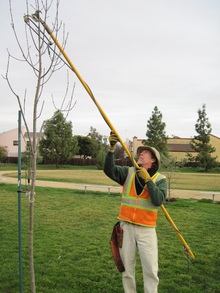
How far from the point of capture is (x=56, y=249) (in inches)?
240

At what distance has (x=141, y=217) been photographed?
3.57 meters

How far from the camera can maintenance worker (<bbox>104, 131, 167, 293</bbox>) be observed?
11.3 ft

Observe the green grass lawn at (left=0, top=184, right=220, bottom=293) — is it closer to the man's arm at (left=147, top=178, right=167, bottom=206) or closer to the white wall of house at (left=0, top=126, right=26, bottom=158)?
the man's arm at (left=147, top=178, right=167, bottom=206)

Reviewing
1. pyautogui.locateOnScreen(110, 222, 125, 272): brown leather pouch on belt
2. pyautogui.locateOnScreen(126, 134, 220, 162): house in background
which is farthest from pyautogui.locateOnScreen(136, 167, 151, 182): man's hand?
pyautogui.locateOnScreen(126, 134, 220, 162): house in background

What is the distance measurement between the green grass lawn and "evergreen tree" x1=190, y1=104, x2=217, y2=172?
3805 cm

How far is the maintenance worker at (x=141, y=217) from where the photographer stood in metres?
3.45

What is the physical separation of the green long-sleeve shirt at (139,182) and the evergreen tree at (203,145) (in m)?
45.9

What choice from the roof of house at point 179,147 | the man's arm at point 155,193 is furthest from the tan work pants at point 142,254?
the roof of house at point 179,147

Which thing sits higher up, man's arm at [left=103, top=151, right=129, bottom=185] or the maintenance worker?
man's arm at [left=103, top=151, right=129, bottom=185]

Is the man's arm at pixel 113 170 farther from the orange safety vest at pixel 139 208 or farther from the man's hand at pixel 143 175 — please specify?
the man's hand at pixel 143 175

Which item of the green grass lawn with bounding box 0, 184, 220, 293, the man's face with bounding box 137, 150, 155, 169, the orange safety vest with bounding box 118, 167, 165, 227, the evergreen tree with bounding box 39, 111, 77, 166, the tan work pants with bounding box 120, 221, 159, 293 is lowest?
the green grass lawn with bounding box 0, 184, 220, 293

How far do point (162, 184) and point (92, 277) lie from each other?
227 cm

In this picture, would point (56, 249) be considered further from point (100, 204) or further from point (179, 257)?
point (100, 204)

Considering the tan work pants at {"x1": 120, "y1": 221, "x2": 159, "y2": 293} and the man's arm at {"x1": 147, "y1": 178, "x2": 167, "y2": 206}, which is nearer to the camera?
the man's arm at {"x1": 147, "y1": 178, "x2": 167, "y2": 206}
